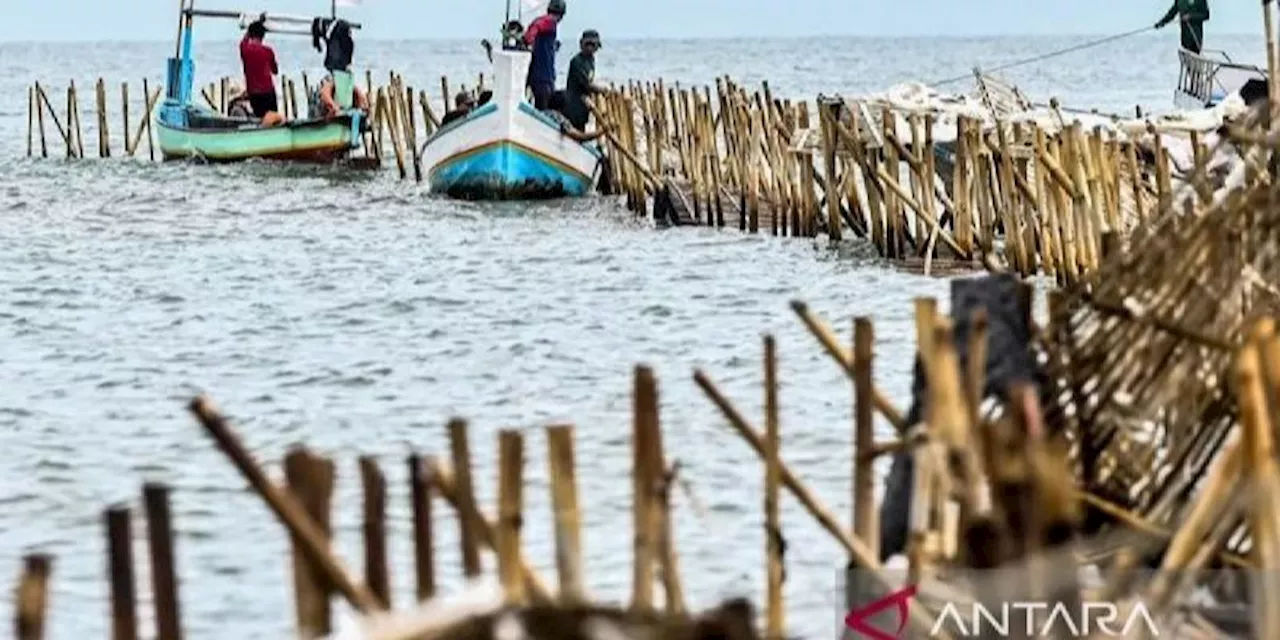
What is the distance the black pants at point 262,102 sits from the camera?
33594 mm

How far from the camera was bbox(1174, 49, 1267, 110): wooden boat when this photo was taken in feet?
101

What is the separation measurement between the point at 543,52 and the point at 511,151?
4.56 feet

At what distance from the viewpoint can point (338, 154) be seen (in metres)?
33.1

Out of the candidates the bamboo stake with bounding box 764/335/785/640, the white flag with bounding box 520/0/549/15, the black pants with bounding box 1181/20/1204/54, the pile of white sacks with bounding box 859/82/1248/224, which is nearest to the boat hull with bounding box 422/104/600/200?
the white flag with bounding box 520/0/549/15

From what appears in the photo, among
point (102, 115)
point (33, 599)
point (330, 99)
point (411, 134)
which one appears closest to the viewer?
point (33, 599)

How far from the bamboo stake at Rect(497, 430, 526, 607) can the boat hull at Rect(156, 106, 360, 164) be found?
1082 inches

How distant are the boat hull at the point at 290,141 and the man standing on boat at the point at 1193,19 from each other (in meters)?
10.7

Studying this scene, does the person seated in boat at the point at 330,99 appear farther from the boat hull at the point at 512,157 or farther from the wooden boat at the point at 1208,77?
the wooden boat at the point at 1208,77

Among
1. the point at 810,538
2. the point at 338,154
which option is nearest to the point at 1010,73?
the point at 338,154

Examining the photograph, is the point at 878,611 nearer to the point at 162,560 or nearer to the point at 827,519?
the point at 827,519

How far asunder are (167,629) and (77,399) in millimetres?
10638

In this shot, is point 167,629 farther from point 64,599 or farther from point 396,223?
point 396,223

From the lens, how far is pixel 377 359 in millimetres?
17094

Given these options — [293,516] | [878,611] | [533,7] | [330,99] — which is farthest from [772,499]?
[330,99]
